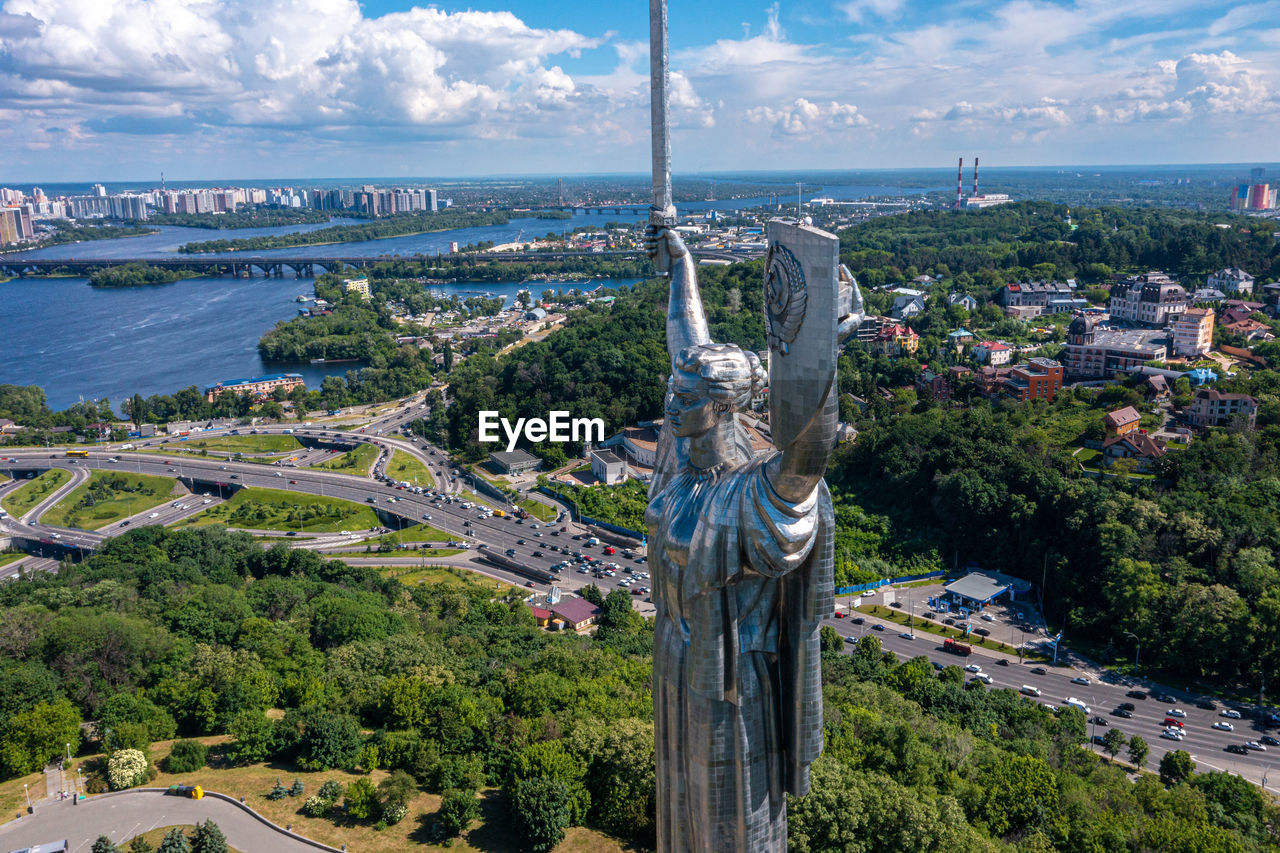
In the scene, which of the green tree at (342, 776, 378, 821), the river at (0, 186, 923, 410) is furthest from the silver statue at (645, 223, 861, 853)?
the river at (0, 186, 923, 410)

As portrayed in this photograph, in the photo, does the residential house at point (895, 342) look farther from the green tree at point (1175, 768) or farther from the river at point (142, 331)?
the river at point (142, 331)

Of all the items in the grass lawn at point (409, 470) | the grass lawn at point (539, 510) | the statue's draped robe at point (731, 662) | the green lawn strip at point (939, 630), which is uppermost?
the statue's draped robe at point (731, 662)

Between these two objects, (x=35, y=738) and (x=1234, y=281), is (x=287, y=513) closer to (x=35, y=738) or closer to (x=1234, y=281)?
(x=35, y=738)

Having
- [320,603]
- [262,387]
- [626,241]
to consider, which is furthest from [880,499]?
[626,241]

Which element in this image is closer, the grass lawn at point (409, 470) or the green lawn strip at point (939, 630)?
the green lawn strip at point (939, 630)

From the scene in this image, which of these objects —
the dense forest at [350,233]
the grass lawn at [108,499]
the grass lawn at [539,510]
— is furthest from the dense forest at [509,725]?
the dense forest at [350,233]

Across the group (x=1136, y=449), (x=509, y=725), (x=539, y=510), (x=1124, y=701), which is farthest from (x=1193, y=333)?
(x=509, y=725)

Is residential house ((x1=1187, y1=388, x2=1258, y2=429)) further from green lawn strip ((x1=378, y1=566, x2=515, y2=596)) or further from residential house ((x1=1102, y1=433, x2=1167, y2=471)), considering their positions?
green lawn strip ((x1=378, y1=566, x2=515, y2=596))

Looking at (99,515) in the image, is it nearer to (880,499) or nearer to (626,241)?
(880,499)
